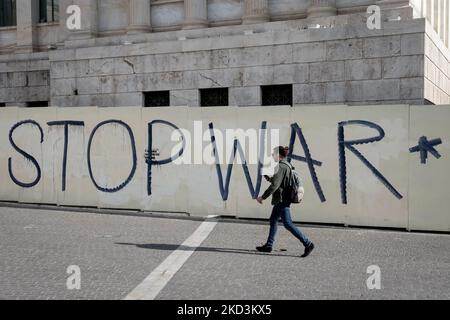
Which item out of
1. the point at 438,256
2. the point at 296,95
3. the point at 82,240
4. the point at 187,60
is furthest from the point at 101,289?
the point at 187,60

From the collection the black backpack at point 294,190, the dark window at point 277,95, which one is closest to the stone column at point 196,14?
the dark window at point 277,95

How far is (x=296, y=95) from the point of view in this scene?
53.1ft

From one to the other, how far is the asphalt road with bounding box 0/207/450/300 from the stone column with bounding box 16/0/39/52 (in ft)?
46.5

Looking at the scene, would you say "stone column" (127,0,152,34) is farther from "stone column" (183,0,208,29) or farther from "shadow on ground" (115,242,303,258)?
"shadow on ground" (115,242,303,258)

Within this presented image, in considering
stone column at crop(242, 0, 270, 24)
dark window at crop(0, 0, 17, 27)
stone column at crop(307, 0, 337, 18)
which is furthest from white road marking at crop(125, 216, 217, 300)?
dark window at crop(0, 0, 17, 27)

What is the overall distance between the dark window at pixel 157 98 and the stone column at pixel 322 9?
5.69 m

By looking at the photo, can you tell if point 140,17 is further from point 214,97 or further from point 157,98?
point 214,97

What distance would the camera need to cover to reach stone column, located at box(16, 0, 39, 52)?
75.3 feet

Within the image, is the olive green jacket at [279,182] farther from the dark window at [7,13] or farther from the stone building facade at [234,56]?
the dark window at [7,13]

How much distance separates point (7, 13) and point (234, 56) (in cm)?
1362

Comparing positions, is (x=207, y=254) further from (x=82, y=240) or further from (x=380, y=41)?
(x=380, y=41)

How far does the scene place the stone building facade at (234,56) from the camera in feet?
48.9

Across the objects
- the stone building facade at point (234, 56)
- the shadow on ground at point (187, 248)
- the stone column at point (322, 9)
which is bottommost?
the shadow on ground at point (187, 248)

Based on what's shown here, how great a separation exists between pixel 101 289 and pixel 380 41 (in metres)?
11.6
